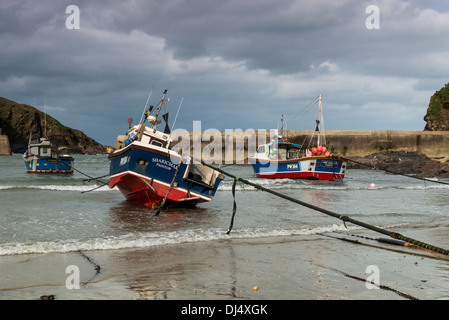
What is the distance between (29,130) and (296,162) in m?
122

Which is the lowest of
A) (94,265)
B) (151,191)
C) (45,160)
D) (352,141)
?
(94,265)

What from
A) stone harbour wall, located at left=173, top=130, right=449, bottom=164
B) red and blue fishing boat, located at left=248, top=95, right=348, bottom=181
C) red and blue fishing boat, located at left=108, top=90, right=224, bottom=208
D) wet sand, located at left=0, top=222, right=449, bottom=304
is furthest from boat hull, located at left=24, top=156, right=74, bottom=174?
wet sand, located at left=0, top=222, right=449, bottom=304

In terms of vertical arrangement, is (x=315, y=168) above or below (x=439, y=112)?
below

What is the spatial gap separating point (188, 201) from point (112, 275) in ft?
26.4

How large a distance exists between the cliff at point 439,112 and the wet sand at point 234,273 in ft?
202

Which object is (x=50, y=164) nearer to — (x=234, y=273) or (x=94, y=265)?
(x=94, y=265)

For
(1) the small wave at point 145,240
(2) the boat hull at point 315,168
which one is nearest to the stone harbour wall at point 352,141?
(2) the boat hull at point 315,168

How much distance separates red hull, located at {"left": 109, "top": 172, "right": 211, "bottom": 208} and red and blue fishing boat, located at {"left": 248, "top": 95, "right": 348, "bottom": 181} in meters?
16.5

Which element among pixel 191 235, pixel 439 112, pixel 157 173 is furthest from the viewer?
pixel 439 112

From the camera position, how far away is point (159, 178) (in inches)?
515

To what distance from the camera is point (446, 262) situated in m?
6.59

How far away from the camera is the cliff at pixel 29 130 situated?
5069 inches

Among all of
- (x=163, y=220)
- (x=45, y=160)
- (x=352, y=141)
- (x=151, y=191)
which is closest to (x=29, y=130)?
(x=352, y=141)

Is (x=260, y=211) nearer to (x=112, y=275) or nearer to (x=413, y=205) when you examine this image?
(x=413, y=205)
